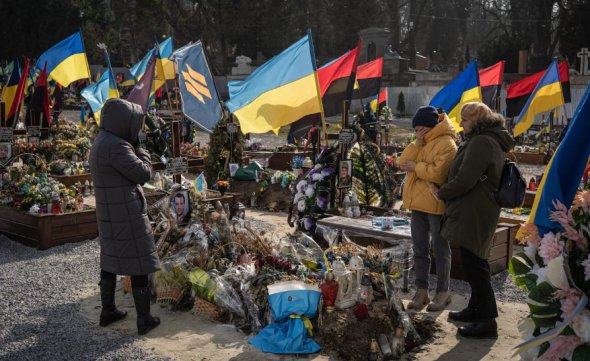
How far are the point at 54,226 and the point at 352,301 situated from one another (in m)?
4.95

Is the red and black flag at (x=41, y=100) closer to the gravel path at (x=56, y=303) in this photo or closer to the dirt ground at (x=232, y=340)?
the gravel path at (x=56, y=303)

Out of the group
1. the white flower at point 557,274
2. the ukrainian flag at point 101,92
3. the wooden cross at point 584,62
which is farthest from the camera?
the wooden cross at point 584,62

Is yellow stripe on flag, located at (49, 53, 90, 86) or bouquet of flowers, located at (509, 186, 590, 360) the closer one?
bouquet of flowers, located at (509, 186, 590, 360)

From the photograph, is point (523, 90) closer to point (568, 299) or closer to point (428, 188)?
point (428, 188)

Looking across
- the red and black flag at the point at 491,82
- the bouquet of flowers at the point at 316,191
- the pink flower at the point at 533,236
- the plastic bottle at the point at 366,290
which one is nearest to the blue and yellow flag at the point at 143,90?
the bouquet of flowers at the point at 316,191

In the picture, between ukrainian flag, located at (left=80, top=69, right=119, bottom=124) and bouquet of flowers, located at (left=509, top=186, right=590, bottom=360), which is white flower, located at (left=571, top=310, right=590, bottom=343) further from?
ukrainian flag, located at (left=80, top=69, right=119, bottom=124)

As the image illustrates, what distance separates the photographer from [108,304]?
5.53m

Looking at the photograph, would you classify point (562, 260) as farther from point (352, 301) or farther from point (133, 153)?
point (133, 153)

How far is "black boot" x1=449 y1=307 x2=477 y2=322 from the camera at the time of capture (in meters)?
5.47

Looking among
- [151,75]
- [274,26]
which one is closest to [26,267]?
[151,75]

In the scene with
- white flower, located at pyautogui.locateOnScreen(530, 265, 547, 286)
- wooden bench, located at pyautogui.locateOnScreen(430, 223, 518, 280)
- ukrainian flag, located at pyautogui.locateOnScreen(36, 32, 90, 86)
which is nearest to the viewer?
white flower, located at pyautogui.locateOnScreen(530, 265, 547, 286)

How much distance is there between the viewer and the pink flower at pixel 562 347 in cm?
309

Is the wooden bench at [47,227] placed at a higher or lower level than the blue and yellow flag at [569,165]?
lower

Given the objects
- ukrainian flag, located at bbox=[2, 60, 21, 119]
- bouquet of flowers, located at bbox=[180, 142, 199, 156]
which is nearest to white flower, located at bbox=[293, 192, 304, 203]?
ukrainian flag, located at bbox=[2, 60, 21, 119]
